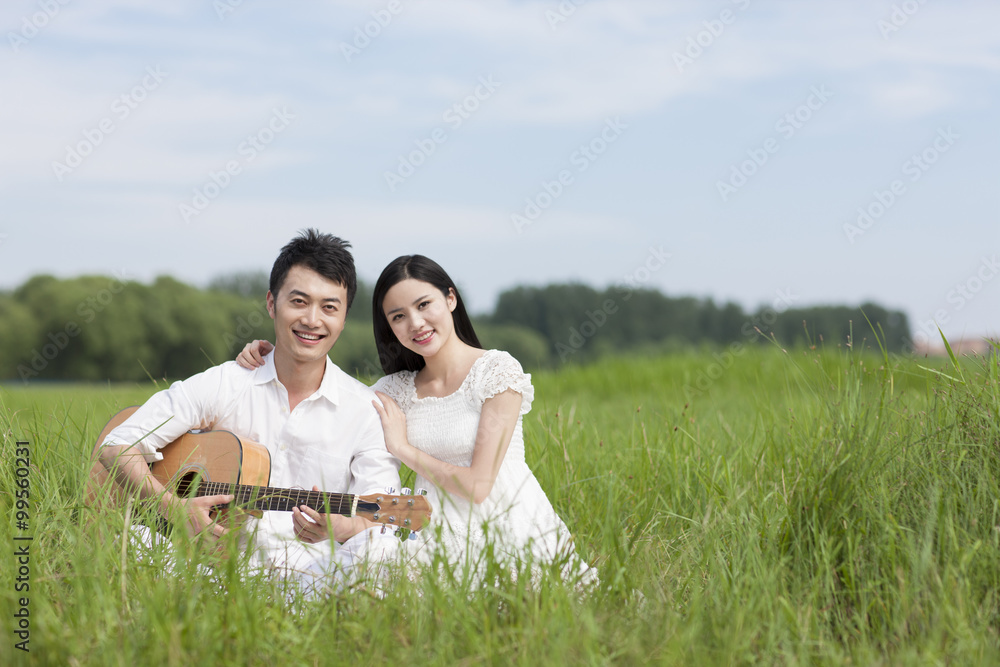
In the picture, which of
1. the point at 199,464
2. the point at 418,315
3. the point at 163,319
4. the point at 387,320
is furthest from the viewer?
the point at 163,319

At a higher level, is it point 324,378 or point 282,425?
point 324,378

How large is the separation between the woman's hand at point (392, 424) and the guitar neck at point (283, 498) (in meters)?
0.31

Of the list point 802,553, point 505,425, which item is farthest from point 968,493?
point 505,425

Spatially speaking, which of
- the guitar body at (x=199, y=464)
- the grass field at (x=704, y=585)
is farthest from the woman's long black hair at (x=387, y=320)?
the grass field at (x=704, y=585)

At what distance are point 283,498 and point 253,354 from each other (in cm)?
82

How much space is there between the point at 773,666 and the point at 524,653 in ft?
2.97

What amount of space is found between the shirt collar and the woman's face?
0.40m

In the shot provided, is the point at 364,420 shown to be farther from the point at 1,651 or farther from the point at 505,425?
the point at 1,651

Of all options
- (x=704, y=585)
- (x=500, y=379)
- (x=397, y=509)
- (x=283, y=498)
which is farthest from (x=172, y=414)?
(x=704, y=585)

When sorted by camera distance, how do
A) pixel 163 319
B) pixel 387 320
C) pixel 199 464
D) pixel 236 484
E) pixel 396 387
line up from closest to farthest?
pixel 236 484
pixel 199 464
pixel 387 320
pixel 396 387
pixel 163 319

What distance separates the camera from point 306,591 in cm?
330

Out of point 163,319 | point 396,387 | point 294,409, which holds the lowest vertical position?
point 294,409

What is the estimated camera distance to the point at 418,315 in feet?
12.4

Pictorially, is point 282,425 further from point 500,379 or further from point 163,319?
point 163,319
